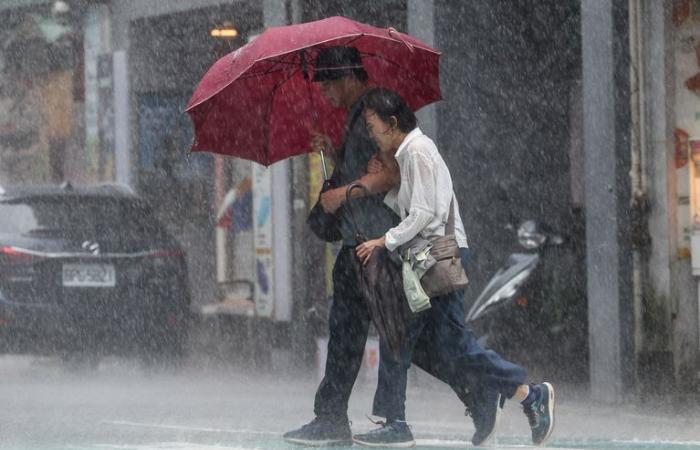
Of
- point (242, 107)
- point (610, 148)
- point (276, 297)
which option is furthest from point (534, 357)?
point (242, 107)

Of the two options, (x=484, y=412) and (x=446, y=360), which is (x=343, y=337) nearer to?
(x=446, y=360)

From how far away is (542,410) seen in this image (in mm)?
7797

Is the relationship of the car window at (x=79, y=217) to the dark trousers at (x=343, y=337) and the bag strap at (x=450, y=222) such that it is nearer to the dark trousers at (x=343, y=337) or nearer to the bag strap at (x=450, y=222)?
the dark trousers at (x=343, y=337)

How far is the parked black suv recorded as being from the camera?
1311 centimetres

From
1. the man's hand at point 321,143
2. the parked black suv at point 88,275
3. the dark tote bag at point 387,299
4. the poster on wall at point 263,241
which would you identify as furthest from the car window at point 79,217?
the dark tote bag at point 387,299

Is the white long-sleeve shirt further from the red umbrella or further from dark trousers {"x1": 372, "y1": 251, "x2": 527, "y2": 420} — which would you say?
the red umbrella

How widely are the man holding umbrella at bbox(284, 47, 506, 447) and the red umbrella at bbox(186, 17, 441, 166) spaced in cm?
17

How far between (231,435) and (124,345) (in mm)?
4488

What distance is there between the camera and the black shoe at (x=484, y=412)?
7.70 m

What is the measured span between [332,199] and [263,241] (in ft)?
24.6

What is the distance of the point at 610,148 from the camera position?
37.4ft

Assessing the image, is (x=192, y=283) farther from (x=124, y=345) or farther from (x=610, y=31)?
(x=610, y=31)

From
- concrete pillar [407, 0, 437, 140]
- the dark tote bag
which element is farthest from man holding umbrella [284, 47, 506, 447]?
concrete pillar [407, 0, 437, 140]

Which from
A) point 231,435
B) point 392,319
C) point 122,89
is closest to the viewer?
point 392,319
